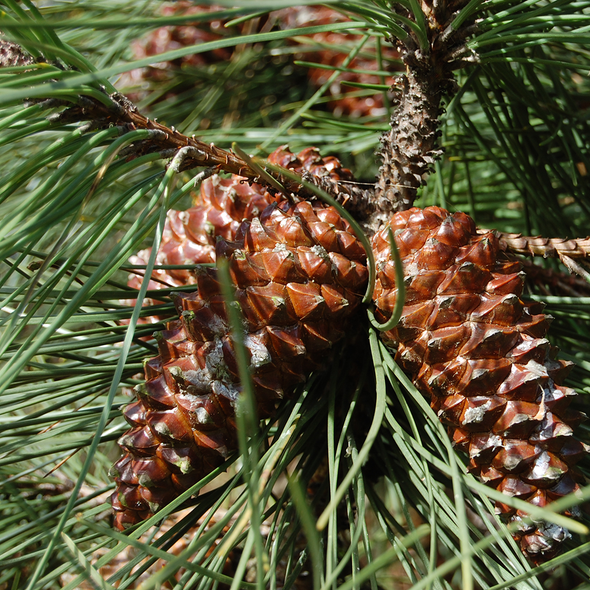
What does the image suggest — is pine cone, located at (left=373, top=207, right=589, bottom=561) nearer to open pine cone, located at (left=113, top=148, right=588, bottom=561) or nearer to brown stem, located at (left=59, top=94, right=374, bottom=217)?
open pine cone, located at (left=113, top=148, right=588, bottom=561)

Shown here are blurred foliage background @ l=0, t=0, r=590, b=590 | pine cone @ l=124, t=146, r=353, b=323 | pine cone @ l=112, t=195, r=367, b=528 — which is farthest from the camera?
pine cone @ l=124, t=146, r=353, b=323

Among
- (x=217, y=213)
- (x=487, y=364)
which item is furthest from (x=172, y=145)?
(x=487, y=364)

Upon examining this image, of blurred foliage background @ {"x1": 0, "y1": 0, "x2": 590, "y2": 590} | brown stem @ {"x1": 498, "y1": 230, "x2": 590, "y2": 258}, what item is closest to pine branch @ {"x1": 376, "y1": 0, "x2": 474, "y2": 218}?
blurred foliage background @ {"x1": 0, "y1": 0, "x2": 590, "y2": 590}

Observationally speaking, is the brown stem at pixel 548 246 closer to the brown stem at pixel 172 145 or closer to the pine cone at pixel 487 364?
the pine cone at pixel 487 364

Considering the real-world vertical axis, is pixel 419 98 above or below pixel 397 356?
above

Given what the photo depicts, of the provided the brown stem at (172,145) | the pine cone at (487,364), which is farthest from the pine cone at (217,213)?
the pine cone at (487,364)

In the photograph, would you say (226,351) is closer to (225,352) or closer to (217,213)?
(225,352)
